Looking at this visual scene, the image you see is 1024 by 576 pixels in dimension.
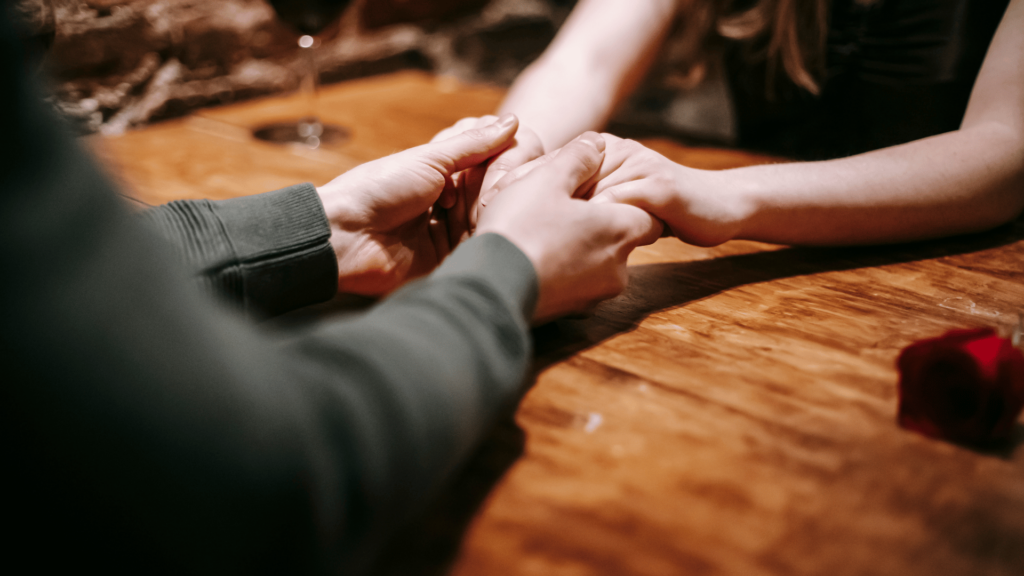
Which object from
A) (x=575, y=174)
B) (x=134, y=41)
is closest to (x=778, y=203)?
(x=575, y=174)

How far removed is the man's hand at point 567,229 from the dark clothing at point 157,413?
18 cm

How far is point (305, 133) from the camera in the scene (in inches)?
49.1

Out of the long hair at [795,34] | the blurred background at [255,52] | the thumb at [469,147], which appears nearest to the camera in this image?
the thumb at [469,147]

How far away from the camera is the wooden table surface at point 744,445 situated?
35 centimetres

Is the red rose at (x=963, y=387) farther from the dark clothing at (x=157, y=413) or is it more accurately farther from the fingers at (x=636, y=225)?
the dark clothing at (x=157, y=413)

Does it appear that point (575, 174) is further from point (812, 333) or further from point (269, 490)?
point (269, 490)

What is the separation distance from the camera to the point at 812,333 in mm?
578

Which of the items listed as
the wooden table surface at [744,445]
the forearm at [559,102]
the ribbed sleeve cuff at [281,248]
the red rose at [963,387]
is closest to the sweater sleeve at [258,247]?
the ribbed sleeve cuff at [281,248]

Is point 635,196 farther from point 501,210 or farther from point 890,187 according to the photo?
point 890,187

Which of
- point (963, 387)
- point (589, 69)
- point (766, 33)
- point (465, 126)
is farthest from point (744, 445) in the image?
point (766, 33)

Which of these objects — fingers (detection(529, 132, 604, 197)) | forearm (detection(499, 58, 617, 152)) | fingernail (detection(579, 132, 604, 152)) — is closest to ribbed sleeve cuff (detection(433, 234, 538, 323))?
fingers (detection(529, 132, 604, 197))

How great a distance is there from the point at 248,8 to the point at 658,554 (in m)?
1.52

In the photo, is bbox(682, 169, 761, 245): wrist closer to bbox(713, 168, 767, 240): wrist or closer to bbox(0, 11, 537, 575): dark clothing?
bbox(713, 168, 767, 240): wrist

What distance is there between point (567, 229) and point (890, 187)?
1.44 feet
